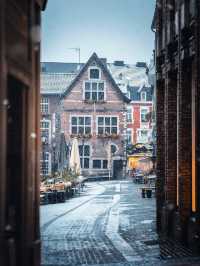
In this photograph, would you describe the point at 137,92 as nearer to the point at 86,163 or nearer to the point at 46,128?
the point at 46,128

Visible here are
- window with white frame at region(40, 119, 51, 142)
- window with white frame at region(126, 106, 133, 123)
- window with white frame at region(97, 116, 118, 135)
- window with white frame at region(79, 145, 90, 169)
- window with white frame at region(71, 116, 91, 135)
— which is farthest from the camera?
window with white frame at region(126, 106, 133, 123)

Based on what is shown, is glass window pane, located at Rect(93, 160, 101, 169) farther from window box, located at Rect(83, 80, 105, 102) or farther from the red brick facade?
the red brick facade

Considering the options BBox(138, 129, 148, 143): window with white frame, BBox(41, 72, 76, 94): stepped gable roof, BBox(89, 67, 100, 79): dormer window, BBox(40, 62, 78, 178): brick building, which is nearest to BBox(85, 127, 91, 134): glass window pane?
BBox(40, 62, 78, 178): brick building

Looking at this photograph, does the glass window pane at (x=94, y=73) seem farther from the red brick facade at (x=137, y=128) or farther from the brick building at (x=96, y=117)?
the red brick facade at (x=137, y=128)

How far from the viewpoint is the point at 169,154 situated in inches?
603

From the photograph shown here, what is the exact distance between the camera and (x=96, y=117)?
56.7 metres

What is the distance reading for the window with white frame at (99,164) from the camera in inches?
2180

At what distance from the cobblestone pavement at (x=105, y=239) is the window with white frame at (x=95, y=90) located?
33.8m

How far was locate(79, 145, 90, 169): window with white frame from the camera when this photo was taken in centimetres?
5512

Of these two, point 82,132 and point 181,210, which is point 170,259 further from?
point 82,132

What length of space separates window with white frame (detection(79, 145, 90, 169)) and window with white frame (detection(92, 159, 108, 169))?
0.59 metres

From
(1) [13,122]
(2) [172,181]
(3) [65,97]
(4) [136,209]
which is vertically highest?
(3) [65,97]

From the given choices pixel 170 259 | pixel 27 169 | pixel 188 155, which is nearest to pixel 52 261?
pixel 170 259

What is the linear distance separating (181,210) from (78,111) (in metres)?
43.2
